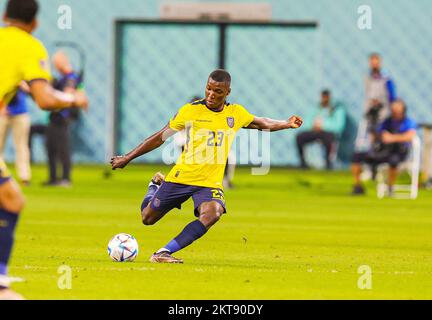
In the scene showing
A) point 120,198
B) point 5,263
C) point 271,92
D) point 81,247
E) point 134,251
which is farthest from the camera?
point 271,92

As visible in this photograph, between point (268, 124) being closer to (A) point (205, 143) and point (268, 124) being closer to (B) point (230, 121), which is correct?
(B) point (230, 121)

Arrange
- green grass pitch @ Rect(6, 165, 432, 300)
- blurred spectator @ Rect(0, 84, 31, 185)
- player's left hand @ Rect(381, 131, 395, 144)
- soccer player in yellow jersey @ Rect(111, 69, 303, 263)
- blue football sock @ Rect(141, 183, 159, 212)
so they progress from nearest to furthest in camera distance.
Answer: green grass pitch @ Rect(6, 165, 432, 300) → soccer player in yellow jersey @ Rect(111, 69, 303, 263) → blue football sock @ Rect(141, 183, 159, 212) → blurred spectator @ Rect(0, 84, 31, 185) → player's left hand @ Rect(381, 131, 395, 144)

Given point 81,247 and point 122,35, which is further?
point 122,35

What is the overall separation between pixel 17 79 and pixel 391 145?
1538 cm

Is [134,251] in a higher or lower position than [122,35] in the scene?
lower

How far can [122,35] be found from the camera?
32.4 m

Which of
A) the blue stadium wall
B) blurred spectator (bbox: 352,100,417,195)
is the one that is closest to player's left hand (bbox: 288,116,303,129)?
blurred spectator (bbox: 352,100,417,195)

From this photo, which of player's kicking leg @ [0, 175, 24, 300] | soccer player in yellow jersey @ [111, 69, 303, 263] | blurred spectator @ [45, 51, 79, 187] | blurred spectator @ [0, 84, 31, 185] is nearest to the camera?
player's kicking leg @ [0, 175, 24, 300]

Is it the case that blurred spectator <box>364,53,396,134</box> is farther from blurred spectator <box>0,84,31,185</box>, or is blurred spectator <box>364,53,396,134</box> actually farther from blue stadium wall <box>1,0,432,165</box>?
blurred spectator <box>0,84,31,185</box>

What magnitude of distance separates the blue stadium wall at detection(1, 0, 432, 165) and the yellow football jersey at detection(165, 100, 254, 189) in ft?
60.3

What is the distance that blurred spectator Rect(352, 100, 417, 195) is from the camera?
2328 centimetres
